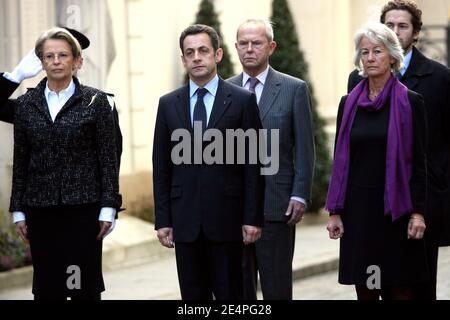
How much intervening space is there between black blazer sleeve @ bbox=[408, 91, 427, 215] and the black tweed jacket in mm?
1589

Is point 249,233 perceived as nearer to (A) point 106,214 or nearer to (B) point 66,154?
(A) point 106,214

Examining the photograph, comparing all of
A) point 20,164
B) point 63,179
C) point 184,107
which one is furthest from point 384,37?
point 20,164

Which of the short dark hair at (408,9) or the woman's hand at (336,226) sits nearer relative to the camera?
the woman's hand at (336,226)

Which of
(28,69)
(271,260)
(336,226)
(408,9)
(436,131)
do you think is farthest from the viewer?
(271,260)

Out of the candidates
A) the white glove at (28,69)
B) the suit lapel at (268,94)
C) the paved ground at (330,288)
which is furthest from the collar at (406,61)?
the paved ground at (330,288)

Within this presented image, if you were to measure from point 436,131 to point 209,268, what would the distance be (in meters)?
1.69

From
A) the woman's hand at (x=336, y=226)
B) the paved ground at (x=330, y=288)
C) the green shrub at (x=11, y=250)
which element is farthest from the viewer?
the green shrub at (x=11, y=250)

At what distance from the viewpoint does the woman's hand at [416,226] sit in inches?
277

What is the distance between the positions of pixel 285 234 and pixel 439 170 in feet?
3.37

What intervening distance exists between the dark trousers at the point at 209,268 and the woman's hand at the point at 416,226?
0.92 m

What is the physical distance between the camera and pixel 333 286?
12.1 meters

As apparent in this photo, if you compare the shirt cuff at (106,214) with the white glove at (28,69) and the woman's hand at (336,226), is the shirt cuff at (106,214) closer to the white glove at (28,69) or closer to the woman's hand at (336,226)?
the white glove at (28,69)

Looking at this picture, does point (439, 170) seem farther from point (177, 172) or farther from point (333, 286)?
point (333, 286)

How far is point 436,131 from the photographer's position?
7.78 m
